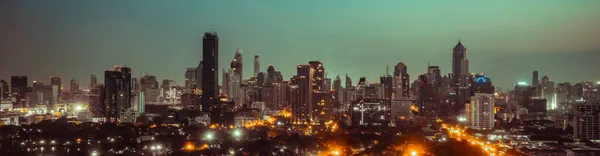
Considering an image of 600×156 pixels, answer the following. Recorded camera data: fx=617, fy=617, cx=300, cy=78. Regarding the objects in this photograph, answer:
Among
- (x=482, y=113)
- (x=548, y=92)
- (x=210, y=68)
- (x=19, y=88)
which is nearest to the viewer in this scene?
(x=482, y=113)

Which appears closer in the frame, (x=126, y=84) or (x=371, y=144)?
(x=371, y=144)

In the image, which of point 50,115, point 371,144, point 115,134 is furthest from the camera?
point 50,115

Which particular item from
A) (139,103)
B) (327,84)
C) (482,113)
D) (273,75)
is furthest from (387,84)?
(139,103)

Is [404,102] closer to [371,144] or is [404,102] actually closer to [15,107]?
[371,144]

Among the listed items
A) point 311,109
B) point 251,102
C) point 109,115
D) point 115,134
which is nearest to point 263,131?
point 115,134

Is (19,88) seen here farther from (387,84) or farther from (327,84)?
(387,84)

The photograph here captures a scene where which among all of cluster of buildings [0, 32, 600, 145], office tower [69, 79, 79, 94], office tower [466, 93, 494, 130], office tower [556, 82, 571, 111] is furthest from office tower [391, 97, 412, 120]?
office tower [69, 79, 79, 94]

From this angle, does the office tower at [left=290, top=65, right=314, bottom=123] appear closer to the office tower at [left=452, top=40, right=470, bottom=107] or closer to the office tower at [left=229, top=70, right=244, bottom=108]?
the office tower at [left=229, top=70, right=244, bottom=108]
